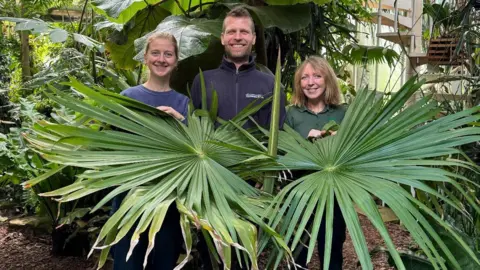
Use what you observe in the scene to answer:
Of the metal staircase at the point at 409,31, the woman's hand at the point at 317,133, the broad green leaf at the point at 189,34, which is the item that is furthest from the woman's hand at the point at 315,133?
the metal staircase at the point at 409,31

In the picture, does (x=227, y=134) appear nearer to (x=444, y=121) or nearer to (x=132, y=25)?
(x=444, y=121)

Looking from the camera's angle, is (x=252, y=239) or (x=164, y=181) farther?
(x=164, y=181)

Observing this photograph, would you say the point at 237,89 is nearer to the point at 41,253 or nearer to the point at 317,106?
the point at 317,106

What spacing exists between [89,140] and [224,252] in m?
0.51

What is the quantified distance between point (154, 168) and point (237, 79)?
67 centimetres

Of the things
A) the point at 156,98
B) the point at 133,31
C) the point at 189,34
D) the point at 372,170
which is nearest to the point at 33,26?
the point at 133,31

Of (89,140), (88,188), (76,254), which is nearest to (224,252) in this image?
(88,188)

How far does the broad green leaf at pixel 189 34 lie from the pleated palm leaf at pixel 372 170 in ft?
2.22

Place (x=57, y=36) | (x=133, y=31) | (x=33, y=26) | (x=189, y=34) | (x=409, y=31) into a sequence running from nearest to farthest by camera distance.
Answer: (x=189, y=34) < (x=57, y=36) < (x=33, y=26) < (x=133, y=31) < (x=409, y=31)

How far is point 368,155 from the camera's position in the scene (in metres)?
1.35

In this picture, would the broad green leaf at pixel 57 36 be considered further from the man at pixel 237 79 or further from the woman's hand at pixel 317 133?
the woman's hand at pixel 317 133

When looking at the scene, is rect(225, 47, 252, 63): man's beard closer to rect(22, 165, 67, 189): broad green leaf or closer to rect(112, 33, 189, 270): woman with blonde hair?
rect(112, 33, 189, 270): woman with blonde hair

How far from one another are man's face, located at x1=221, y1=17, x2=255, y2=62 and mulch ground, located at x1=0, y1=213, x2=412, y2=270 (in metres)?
1.48

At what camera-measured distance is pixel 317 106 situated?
6.18 ft
